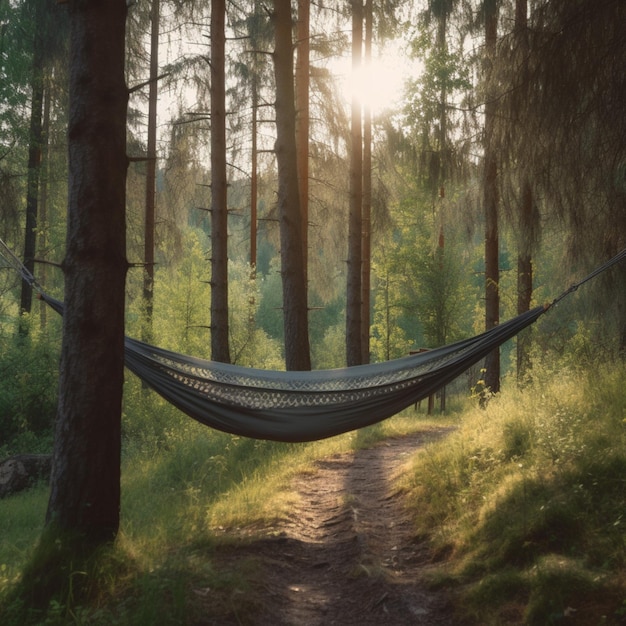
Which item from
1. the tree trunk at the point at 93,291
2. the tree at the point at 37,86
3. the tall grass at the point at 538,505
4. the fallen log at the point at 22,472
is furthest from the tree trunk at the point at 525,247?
the tree at the point at 37,86

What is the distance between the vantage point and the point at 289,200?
229 inches

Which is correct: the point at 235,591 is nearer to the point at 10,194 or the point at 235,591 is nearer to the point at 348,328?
the point at 348,328

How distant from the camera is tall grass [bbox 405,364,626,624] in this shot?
2.26 meters

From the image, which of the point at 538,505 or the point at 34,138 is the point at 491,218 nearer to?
the point at 538,505

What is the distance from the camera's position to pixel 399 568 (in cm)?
301

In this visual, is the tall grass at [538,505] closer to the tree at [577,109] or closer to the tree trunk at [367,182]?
the tree at [577,109]

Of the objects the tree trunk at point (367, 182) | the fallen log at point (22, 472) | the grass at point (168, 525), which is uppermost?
the tree trunk at point (367, 182)

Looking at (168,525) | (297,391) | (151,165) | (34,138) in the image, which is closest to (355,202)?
(151,165)

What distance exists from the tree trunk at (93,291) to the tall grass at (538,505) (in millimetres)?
1474

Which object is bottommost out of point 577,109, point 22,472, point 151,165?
point 22,472

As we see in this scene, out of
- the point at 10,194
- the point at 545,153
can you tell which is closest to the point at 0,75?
the point at 10,194

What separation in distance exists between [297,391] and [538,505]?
4.70ft

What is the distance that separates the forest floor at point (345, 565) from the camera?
8.29 feet

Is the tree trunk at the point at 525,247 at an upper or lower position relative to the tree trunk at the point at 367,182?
lower
